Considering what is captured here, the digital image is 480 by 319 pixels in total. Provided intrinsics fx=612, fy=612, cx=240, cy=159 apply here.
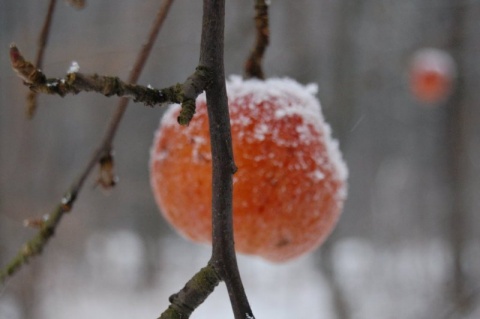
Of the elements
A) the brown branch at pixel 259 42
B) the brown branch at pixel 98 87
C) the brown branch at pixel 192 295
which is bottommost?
the brown branch at pixel 192 295

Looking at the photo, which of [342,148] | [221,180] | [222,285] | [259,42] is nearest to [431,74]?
[342,148]

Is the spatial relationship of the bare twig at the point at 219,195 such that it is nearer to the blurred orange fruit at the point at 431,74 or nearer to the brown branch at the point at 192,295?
the brown branch at the point at 192,295

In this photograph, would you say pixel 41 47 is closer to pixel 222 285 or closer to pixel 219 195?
pixel 219 195

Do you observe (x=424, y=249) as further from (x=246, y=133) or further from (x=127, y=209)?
(x=246, y=133)

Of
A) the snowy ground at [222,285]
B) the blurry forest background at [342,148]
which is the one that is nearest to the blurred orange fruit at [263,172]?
the blurry forest background at [342,148]

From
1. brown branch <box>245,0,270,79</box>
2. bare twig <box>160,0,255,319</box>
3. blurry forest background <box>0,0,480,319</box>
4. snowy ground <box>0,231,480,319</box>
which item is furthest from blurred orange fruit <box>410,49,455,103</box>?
bare twig <box>160,0,255,319</box>

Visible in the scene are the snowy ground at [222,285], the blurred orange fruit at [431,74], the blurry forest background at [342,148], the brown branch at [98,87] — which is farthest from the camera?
the snowy ground at [222,285]

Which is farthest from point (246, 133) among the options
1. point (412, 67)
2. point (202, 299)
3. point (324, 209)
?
point (412, 67)
